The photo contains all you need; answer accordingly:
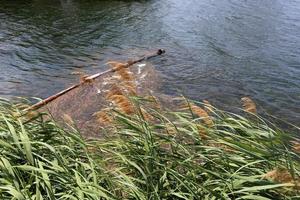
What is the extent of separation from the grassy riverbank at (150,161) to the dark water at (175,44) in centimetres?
592

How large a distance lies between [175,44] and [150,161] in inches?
475

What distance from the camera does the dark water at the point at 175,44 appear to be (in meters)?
12.1

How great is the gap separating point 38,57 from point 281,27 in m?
10.1

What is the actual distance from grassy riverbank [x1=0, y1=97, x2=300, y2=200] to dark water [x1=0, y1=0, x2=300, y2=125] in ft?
19.4

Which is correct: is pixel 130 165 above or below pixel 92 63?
above

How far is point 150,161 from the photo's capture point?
15.2 ft

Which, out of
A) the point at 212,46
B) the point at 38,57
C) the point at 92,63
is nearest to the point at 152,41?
the point at 212,46

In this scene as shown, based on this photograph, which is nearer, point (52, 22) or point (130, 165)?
point (130, 165)

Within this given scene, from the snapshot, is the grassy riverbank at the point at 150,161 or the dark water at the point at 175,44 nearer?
the grassy riverbank at the point at 150,161

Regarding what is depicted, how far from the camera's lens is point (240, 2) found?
22547mm

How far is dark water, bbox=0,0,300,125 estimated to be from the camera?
39.7 ft

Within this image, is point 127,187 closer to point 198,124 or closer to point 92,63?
point 198,124

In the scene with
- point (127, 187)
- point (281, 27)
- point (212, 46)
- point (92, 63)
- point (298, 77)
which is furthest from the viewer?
point (281, 27)

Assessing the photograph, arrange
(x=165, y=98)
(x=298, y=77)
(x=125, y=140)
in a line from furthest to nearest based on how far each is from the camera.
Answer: (x=298, y=77) → (x=165, y=98) → (x=125, y=140)
